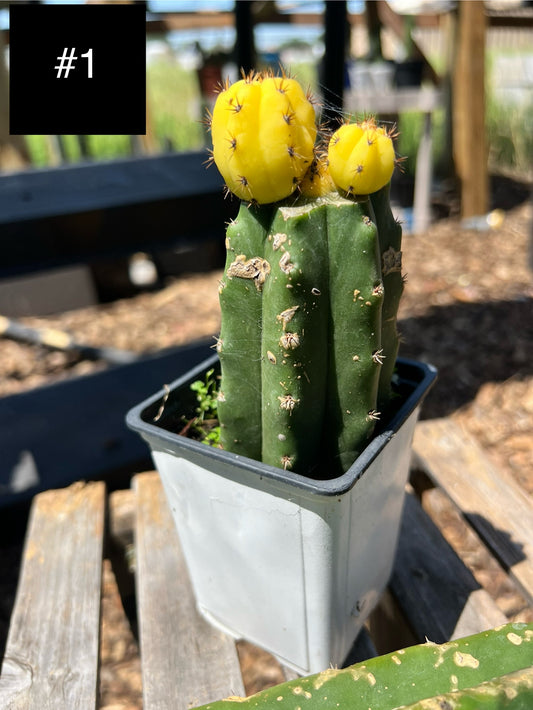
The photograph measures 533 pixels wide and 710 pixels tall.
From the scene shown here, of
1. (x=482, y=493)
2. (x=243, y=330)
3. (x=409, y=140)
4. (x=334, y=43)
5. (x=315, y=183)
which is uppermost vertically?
(x=409, y=140)

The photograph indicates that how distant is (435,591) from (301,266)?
0.65 meters

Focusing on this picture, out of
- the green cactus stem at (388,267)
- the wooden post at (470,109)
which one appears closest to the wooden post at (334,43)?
the green cactus stem at (388,267)

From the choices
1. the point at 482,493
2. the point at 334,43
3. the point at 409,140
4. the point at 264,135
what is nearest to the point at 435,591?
the point at 482,493

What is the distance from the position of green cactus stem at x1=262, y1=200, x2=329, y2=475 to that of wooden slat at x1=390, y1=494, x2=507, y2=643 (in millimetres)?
400

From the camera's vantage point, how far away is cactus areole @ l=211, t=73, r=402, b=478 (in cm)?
57

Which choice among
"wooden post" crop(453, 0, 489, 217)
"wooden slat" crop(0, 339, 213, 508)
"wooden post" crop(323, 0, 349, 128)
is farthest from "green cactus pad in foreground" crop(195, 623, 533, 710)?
"wooden post" crop(453, 0, 489, 217)

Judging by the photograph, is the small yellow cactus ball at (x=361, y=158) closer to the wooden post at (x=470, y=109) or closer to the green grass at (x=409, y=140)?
the wooden post at (x=470, y=109)

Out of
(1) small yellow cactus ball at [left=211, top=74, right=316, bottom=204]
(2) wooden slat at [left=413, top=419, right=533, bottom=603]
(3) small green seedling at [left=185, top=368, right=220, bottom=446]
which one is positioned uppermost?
(1) small yellow cactus ball at [left=211, top=74, right=316, bottom=204]

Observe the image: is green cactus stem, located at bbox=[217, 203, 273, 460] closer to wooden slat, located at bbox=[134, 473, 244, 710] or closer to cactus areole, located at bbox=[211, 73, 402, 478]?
cactus areole, located at bbox=[211, 73, 402, 478]

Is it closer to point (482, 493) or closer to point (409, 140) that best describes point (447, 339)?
point (482, 493)

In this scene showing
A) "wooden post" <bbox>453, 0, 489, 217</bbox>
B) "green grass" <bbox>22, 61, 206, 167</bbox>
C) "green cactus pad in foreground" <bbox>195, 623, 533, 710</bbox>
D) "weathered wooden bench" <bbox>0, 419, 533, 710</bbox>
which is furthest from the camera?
"green grass" <bbox>22, 61, 206, 167</bbox>

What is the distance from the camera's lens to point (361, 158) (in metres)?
0.56

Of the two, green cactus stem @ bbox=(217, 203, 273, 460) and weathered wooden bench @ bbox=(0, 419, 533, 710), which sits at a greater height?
green cactus stem @ bbox=(217, 203, 273, 460)

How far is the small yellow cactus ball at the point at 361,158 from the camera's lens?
558mm
